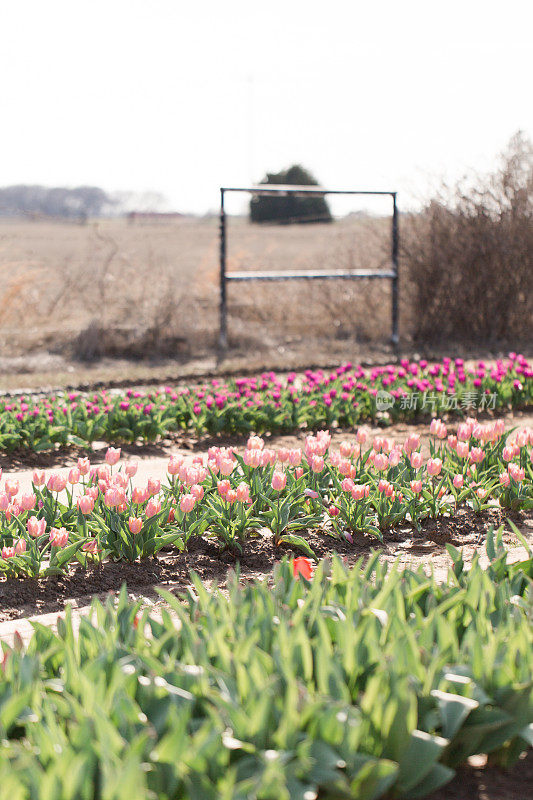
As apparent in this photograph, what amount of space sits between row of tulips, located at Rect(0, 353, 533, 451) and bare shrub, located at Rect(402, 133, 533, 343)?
4506 millimetres

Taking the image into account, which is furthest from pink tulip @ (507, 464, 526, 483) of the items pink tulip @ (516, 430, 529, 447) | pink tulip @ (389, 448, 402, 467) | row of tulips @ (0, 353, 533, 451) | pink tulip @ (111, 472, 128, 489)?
row of tulips @ (0, 353, 533, 451)

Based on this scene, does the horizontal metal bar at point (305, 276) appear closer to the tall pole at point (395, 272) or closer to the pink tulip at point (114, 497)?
the tall pole at point (395, 272)

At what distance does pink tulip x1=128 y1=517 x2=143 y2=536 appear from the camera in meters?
3.63

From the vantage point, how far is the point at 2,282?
11.7m

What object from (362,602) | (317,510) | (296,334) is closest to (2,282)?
(296,334)

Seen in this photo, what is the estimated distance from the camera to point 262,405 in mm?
6891

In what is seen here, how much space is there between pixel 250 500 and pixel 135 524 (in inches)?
26.6

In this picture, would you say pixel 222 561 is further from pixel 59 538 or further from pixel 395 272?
pixel 395 272

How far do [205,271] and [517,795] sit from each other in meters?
11.6

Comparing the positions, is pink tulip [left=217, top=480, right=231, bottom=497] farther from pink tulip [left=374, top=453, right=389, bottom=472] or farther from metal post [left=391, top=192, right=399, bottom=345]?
metal post [left=391, top=192, right=399, bottom=345]

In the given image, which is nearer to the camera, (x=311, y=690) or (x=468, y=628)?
Result: (x=311, y=690)

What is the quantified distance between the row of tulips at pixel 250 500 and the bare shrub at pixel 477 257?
7.93 m

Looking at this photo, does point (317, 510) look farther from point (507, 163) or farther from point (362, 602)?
point (507, 163)

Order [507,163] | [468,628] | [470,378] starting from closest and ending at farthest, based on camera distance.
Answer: [468,628] → [470,378] → [507,163]
